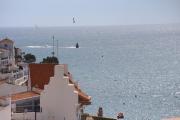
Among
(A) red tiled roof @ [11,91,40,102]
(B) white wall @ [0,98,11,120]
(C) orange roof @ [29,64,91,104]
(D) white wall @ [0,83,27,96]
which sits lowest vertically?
(B) white wall @ [0,98,11,120]

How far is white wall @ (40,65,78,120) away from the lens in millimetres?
19547

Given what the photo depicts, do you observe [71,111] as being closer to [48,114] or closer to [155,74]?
[48,114]

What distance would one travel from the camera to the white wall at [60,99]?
1955 centimetres

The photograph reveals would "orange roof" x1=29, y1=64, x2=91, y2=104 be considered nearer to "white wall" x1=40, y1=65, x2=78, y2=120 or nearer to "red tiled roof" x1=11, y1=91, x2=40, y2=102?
"red tiled roof" x1=11, y1=91, x2=40, y2=102

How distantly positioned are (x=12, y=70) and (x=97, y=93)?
29368mm

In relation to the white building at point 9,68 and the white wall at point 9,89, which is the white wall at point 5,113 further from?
the white building at point 9,68

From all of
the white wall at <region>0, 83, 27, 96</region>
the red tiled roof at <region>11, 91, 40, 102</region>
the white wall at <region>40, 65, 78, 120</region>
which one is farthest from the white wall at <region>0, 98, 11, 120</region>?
the white wall at <region>0, 83, 27, 96</region>

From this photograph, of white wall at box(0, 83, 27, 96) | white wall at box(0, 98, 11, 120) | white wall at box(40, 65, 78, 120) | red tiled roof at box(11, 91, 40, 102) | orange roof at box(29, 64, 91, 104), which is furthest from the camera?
white wall at box(0, 83, 27, 96)

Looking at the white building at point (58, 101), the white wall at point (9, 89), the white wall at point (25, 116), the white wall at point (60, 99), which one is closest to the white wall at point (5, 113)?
the white wall at point (25, 116)

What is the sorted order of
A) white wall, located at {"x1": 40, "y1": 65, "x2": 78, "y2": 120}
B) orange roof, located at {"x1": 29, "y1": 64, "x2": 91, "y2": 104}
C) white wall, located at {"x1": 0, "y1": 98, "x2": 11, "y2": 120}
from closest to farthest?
white wall, located at {"x1": 0, "y1": 98, "x2": 11, "y2": 120}
white wall, located at {"x1": 40, "y1": 65, "x2": 78, "y2": 120}
orange roof, located at {"x1": 29, "y1": 64, "x2": 91, "y2": 104}

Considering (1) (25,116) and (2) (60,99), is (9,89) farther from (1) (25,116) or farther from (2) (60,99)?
(2) (60,99)

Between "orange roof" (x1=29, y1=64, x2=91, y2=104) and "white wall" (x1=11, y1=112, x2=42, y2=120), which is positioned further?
"orange roof" (x1=29, y1=64, x2=91, y2=104)

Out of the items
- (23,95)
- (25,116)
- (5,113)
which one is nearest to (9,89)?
(23,95)

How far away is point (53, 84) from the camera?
64.7 ft
